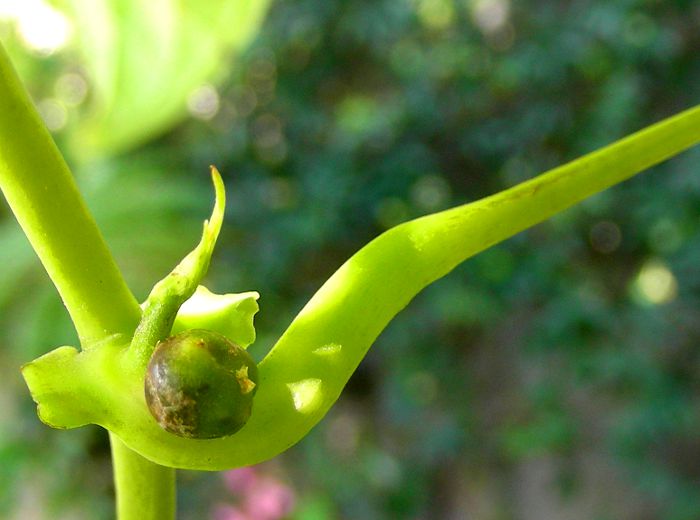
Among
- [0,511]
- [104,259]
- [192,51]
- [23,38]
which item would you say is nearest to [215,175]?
[104,259]

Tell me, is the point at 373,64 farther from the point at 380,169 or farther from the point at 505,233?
the point at 505,233

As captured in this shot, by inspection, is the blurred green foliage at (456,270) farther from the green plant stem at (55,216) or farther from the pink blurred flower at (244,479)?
the green plant stem at (55,216)

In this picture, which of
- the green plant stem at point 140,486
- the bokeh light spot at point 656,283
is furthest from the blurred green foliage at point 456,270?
the green plant stem at point 140,486

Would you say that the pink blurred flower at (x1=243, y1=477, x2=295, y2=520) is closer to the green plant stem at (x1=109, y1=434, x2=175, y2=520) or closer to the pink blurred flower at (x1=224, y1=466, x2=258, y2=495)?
the pink blurred flower at (x1=224, y1=466, x2=258, y2=495)

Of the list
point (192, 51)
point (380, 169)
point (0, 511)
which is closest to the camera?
point (192, 51)

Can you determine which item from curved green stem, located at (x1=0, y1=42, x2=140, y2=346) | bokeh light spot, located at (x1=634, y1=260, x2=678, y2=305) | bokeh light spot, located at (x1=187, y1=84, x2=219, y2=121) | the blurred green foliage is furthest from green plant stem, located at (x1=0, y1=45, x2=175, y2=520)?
bokeh light spot, located at (x1=187, y1=84, x2=219, y2=121)


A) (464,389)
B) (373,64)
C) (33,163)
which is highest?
(33,163)
